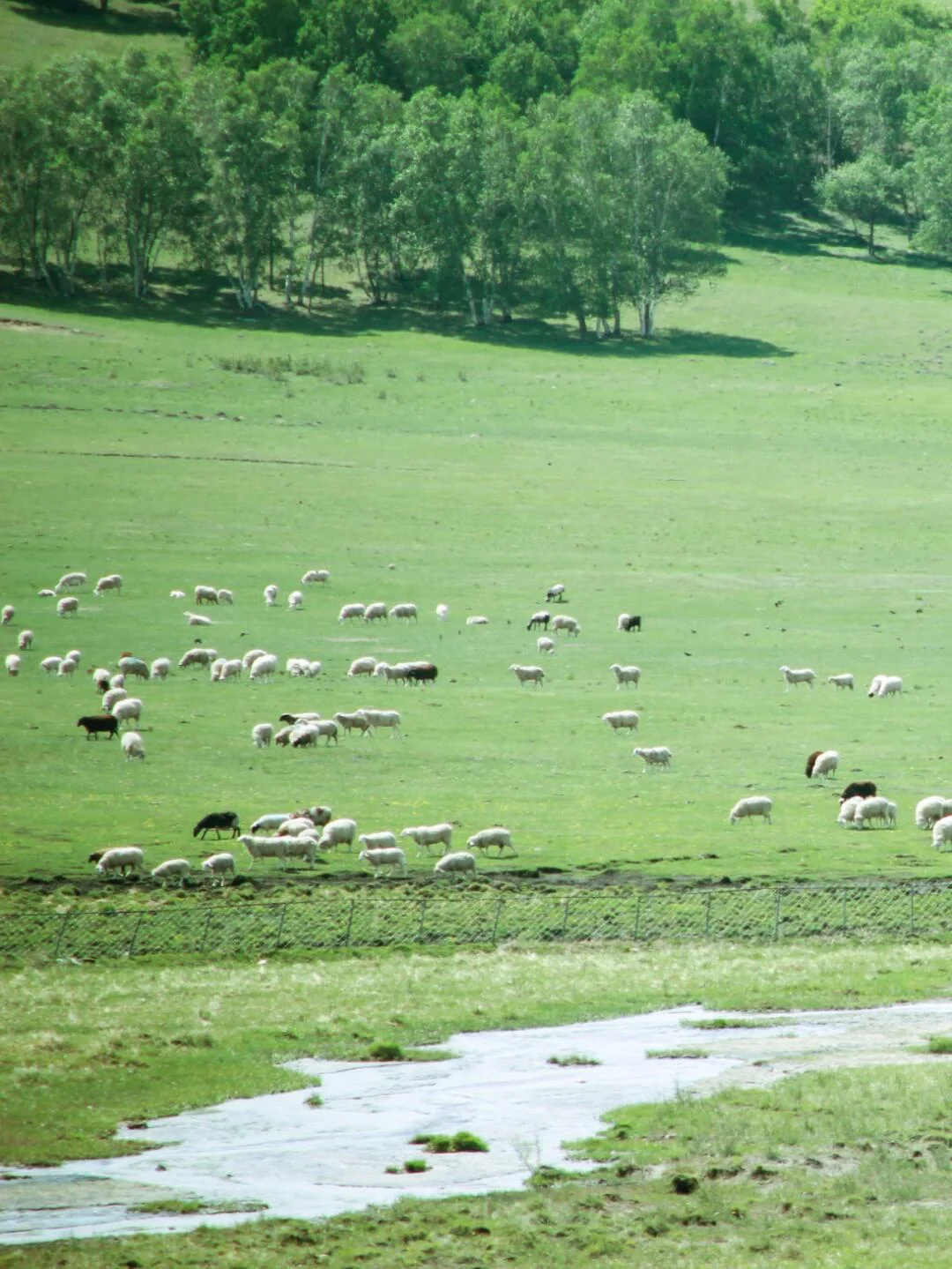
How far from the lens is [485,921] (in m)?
29.7

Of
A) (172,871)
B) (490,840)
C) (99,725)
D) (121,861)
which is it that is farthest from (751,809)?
(99,725)

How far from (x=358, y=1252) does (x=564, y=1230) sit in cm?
192

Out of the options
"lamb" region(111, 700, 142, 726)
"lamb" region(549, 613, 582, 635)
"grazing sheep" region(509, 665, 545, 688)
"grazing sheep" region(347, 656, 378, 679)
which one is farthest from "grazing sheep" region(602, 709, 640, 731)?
"lamb" region(549, 613, 582, 635)

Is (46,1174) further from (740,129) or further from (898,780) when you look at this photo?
(740,129)

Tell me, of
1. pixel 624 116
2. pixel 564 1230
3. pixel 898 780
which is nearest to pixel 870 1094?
pixel 564 1230

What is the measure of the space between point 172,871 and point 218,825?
319 centimetres

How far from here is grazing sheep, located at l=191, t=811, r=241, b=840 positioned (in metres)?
33.9

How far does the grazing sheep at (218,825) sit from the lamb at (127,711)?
9996 millimetres

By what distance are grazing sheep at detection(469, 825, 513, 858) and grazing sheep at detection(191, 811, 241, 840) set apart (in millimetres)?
4618

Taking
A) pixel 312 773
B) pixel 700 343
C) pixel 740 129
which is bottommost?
pixel 312 773

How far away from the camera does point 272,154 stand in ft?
367

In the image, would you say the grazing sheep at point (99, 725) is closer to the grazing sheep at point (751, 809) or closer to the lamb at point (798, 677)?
the grazing sheep at point (751, 809)

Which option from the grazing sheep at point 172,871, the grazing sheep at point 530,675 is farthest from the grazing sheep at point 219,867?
the grazing sheep at point 530,675

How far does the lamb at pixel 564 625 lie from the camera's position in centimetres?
5812
